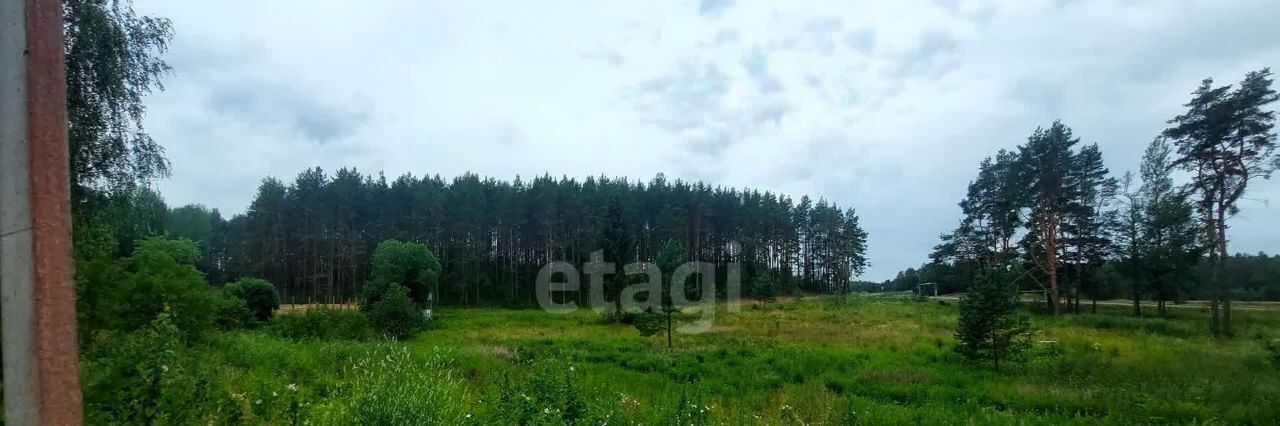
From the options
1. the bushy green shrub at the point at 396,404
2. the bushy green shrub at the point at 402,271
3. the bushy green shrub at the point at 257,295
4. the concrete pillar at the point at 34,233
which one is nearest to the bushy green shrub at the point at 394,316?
the bushy green shrub at the point at 402,271

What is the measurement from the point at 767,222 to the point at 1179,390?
171 feet

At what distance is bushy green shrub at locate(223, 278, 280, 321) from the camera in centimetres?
3405

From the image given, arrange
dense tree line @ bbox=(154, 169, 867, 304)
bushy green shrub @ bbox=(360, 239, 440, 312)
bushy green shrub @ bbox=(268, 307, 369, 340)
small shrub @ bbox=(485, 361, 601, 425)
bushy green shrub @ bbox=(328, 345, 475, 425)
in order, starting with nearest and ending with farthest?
bushy green shrub @ bbox=(328, 345, 475, 425) → small shrub @ bbox=(485, 361, 601, 425) → bushy green shrub @ bbox=(268, 307, 369, 340) → bushy green shrub @ bbox=(360, 239, 440, 312) → dense tree line @ bbox=(154, 169, 867, 304)

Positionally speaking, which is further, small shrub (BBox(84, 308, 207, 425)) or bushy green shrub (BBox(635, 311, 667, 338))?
bushy green shrub (BBox(635, 311, 667, 338))

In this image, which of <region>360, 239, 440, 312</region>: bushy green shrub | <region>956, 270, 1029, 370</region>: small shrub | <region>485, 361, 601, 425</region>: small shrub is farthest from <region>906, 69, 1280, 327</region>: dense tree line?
<region>360, 239, 440, 312</region>: bushy green shrub

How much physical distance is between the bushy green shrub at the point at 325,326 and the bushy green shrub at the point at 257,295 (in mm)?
9148

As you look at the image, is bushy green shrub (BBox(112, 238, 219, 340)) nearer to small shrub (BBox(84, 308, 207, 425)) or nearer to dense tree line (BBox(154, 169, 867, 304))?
small shrub (BBox(84, 308, 207, 425))

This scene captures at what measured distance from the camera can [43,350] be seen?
3170mm

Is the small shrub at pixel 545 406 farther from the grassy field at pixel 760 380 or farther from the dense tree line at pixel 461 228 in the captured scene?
the dense tree line at pixel 461 228

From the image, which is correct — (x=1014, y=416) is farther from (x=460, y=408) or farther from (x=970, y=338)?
(x=460, y=408)

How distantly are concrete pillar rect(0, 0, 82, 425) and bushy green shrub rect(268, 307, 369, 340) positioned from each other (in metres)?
22.9

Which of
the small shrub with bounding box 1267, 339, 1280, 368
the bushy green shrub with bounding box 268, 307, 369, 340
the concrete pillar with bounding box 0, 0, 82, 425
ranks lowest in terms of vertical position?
the bushy green shrub with bounding box 268, 307, 369, 340

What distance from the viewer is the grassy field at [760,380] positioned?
5598 millimetres

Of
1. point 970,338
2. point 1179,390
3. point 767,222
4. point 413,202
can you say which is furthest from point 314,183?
point 1179,390
